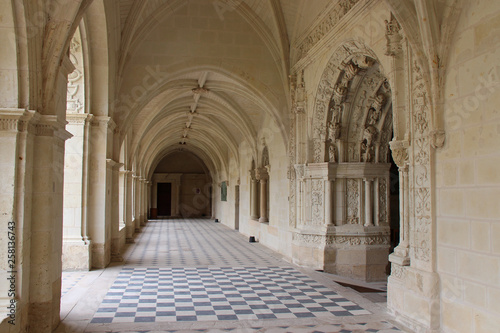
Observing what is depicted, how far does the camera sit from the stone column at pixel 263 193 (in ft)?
46.8

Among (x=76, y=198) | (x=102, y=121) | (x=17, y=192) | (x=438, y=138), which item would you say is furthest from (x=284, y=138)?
(x=17, y=192)

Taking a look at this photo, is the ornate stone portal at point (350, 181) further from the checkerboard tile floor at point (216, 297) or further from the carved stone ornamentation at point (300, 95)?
the checkerboard tile floor at point (216, 297)

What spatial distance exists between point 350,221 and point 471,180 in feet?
14.4

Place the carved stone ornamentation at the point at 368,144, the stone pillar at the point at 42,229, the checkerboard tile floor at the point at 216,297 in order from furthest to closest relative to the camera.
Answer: the carved stone ornamentation at the point at 368,144 < the checkerboard tile floor at the point at 216,297 < the stone pillar at the point at 42,229

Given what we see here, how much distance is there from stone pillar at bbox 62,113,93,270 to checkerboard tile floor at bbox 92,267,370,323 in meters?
0.85

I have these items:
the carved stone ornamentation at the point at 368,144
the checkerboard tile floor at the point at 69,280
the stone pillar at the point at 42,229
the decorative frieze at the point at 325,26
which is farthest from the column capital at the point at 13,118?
the carved stone ornamentation at the point at 368,144

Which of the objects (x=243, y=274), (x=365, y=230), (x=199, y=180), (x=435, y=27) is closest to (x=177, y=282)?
(x=243, y=274)

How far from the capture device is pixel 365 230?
27.6 feet

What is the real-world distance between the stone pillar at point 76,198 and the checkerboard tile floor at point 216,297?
847 millimetres

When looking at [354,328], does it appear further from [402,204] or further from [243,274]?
[243,274]

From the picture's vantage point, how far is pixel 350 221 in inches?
336

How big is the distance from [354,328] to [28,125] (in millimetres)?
3834

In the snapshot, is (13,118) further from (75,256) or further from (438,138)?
(75,256)

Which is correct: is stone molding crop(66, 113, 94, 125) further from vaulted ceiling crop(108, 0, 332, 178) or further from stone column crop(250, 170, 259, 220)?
stone column crop(250, 170, 259, 220)
